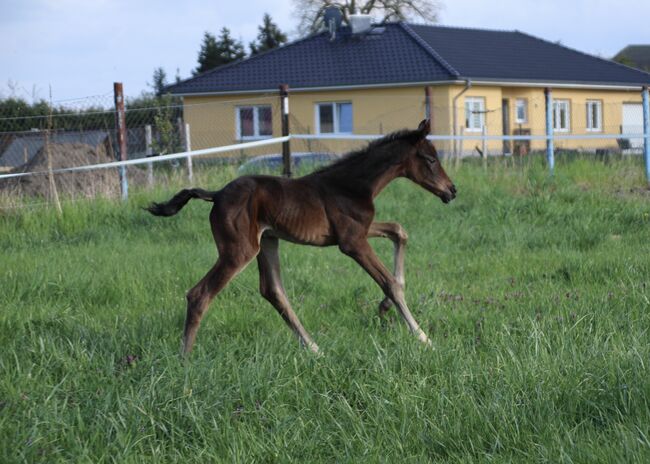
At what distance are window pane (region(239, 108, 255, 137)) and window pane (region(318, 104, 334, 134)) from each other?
2.63 m

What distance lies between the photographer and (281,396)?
4.56 metres

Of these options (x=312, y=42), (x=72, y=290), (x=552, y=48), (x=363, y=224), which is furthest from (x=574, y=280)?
(x=552, y=48)

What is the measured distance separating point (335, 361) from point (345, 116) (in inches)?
1189

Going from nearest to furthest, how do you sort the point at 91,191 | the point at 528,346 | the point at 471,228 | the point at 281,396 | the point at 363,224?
the point at 281,396, the point at 528,346, the point at 363,224, the point at 471,228, the point at 91,191

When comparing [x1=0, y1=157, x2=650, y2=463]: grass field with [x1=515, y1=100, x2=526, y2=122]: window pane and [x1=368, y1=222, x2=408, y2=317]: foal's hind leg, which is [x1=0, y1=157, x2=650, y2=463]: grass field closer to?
[x1=368, y1=222, x2=408, y2=317]: foal's hind leg

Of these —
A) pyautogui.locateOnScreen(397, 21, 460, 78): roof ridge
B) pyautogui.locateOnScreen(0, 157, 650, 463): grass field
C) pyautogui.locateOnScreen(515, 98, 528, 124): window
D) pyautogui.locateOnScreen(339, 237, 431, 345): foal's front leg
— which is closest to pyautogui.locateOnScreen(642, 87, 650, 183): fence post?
pyautogui.locateOnScreen(0, 157, 650, 463): grass field

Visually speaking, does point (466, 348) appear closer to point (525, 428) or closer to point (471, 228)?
point (525, 428)

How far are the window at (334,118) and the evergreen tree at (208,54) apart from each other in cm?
2185

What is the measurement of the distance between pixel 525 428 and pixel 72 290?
4.65 m

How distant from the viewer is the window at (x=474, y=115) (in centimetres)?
3294

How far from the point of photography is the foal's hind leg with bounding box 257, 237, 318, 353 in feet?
19.7

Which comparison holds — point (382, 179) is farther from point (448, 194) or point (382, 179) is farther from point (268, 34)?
point (268, 34)

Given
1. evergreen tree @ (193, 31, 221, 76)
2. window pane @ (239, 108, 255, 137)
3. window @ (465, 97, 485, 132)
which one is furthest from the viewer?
evergreen tree @ (193, 31, 221, 76)

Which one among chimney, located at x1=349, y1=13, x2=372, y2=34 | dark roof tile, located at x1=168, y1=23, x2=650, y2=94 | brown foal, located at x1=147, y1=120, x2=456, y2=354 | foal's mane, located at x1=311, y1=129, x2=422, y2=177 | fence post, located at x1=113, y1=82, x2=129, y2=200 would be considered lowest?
brown foal, located at x1=147, y1=120, x2=456, y2=354
